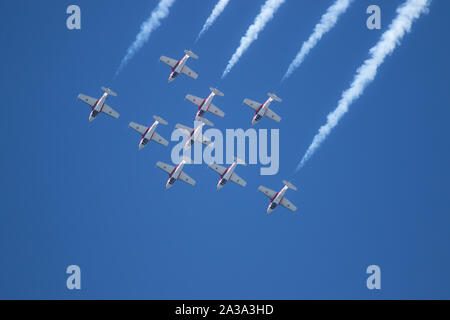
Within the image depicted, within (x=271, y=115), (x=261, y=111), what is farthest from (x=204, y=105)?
(x=271, y=115)

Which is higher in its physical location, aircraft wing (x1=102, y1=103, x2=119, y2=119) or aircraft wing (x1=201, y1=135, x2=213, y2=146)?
aircraft wing (x1=102, y1=103, x2=119, y2=119)

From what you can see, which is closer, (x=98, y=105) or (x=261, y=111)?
(x=98, y=105)

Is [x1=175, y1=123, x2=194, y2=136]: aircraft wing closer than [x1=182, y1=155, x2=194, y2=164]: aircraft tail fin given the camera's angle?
Yes

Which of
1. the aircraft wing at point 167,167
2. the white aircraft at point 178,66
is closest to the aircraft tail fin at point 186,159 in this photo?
the aircraft wing at point 167,167

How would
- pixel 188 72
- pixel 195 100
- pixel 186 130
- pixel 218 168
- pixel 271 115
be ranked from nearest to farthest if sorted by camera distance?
pixel 186 130 < pixel 218 168 < pixel 195 100 < pixel 188 72 < pixel 271 115

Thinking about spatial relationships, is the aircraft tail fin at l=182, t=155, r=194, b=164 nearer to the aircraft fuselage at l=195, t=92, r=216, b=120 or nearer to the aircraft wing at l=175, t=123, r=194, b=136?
the aircraft wing at l=175, t=123, r=194, b=136

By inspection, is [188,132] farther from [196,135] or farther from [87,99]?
[87,99]

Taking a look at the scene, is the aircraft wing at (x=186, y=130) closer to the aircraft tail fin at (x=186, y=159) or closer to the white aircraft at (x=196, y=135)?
the white aircraft at (x=196, y=135)


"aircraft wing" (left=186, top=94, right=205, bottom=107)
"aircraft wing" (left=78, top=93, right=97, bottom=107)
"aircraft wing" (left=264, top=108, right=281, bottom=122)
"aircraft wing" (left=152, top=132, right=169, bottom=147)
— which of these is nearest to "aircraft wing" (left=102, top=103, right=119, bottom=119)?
"aircraft wing" (left=78, top=93, right=97, bottom=107)

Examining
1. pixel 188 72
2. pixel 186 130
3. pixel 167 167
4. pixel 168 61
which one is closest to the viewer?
pixel 186 130

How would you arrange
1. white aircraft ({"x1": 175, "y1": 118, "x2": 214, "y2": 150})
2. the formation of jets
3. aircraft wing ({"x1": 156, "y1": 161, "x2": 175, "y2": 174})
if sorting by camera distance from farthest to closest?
aircraft wing ({"x1": 156, "y1": 161, "x2": 175, "y2": 174}) → the formation of jets → white aircraft ({"x1": 175, "y1": 118, "x2": 214, "y2": 150})

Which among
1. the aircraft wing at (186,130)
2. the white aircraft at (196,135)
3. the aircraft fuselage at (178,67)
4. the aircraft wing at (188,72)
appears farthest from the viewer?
the aircraft wing at (188,72)
